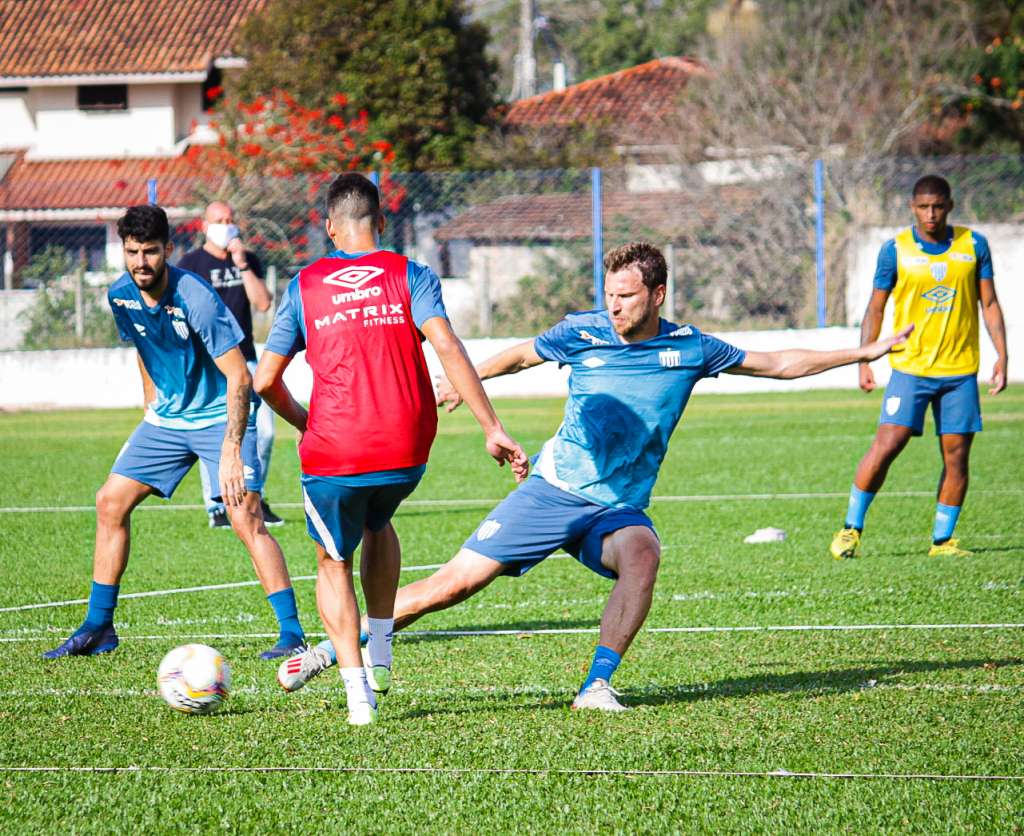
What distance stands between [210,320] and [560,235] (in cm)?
1679

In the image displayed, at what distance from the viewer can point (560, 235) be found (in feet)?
77.3

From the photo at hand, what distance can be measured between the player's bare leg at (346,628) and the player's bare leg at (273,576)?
1332 mm

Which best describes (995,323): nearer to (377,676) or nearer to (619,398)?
(619,398)

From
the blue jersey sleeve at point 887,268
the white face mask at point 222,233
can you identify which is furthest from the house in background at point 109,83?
the blue jersey sleeve at point 887,268

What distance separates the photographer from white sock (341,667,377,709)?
5715 millimetres

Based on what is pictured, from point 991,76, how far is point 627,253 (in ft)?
97.6

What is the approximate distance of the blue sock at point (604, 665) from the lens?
5.94m

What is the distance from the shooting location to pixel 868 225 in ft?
78.8

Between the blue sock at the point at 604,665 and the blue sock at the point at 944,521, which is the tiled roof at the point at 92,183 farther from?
the blue sock at the point at 604,665

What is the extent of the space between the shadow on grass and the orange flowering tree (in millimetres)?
16934

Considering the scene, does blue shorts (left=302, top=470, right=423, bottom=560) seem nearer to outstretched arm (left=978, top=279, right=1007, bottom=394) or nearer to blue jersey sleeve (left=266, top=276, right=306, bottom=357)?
blue jersey sleeve (left=266, top=276, right=306, bottom=357)

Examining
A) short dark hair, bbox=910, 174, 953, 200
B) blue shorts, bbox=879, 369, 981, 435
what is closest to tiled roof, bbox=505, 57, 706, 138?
short dark hair, bbox=910, 174, 953, 200

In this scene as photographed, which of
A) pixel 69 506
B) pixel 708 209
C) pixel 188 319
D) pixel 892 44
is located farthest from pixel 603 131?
pixel 188 319

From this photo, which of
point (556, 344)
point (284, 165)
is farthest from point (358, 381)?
point (284, 165)
